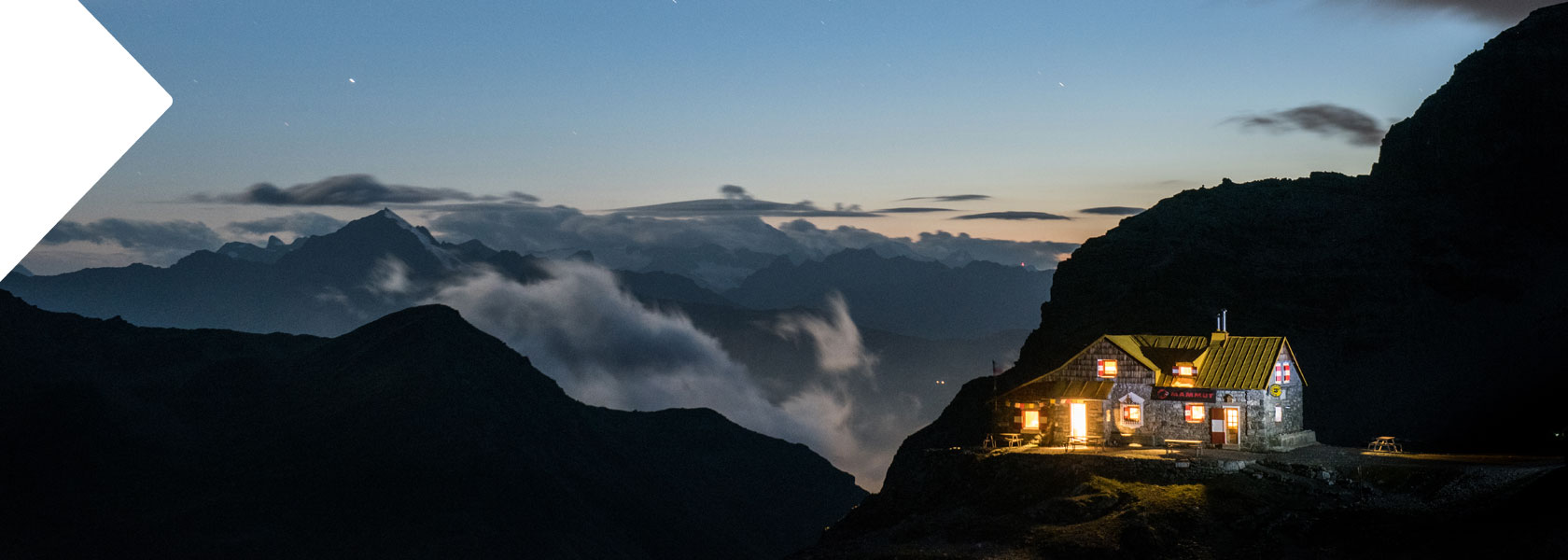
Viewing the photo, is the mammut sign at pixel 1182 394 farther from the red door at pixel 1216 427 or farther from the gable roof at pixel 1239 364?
the red door at pixel 1216 427

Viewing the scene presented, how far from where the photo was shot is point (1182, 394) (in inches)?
2586

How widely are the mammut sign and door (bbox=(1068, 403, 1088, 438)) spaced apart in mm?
4222

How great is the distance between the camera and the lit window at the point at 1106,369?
6906 centimetres

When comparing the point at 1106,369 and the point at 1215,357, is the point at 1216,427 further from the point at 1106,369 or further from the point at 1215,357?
the point at 1106,369

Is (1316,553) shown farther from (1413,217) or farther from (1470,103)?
(1470,103)

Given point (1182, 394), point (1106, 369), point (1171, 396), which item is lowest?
point (1171, 396)

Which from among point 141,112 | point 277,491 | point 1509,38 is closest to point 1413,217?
point 1509,38

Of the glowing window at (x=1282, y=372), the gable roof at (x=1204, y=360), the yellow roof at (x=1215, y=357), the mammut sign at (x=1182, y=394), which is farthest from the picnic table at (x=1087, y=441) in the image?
the glowing window at (x=1282, y=372)

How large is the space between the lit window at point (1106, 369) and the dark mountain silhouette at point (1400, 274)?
214ft

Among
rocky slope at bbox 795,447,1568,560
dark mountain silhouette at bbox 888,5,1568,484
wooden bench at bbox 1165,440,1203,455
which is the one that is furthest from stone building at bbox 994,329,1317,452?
dark mountain silhouette at bbox 888,5,1568,484

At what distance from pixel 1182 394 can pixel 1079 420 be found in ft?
20.2

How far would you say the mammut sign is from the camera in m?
65.1

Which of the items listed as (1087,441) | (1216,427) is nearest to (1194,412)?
(1216,427)

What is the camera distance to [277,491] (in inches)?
7087
